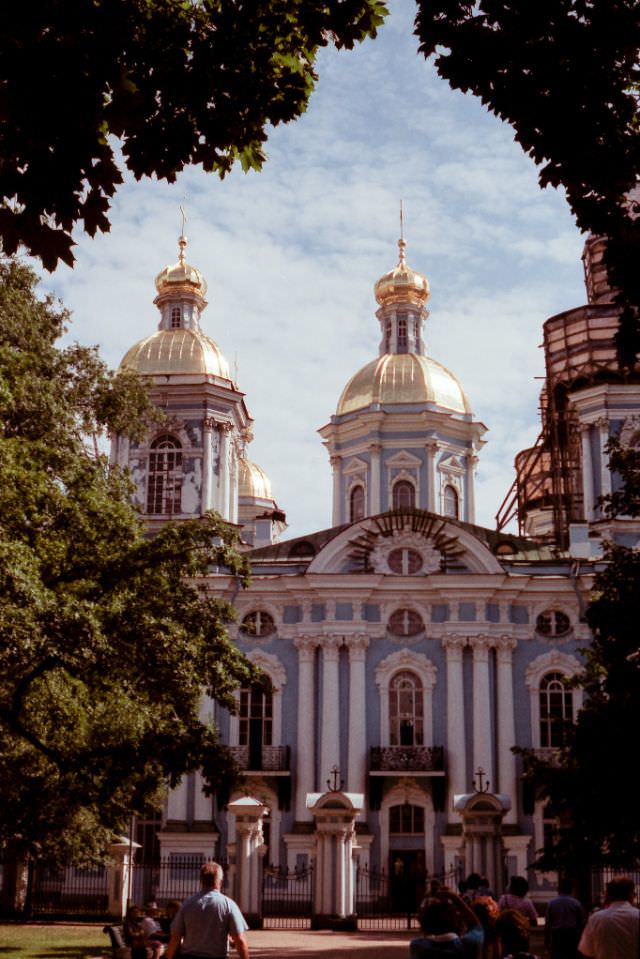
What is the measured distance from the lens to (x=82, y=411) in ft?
79.9

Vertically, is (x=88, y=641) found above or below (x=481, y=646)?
below

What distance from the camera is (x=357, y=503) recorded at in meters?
43.2

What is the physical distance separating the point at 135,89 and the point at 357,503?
120ft

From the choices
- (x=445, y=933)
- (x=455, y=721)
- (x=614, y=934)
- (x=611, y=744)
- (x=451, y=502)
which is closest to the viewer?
(x=445, y=933)

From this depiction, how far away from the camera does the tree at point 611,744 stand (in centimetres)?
2002

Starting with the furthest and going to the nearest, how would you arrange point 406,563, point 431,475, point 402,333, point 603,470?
1. point 402,333
2. point 431,475
3. point 603,470
4. point 406,563

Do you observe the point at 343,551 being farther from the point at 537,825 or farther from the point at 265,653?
the point at 537,825

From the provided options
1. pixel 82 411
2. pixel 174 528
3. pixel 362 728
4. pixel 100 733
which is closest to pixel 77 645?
pixel 174 528

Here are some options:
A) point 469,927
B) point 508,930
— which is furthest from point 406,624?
point 469,927

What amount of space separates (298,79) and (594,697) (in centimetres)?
1839

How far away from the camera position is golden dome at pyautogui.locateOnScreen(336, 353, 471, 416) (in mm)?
43156

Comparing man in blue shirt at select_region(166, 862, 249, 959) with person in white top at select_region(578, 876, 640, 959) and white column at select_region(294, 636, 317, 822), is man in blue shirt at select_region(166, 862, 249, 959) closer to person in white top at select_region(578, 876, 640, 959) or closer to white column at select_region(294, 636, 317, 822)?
person in white top at select_region(578, 876, 640, 959)

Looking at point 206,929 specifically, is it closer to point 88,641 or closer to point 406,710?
point 88,641

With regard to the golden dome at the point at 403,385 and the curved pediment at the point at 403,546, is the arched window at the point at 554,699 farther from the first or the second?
the golden dome at the point at 403,385
